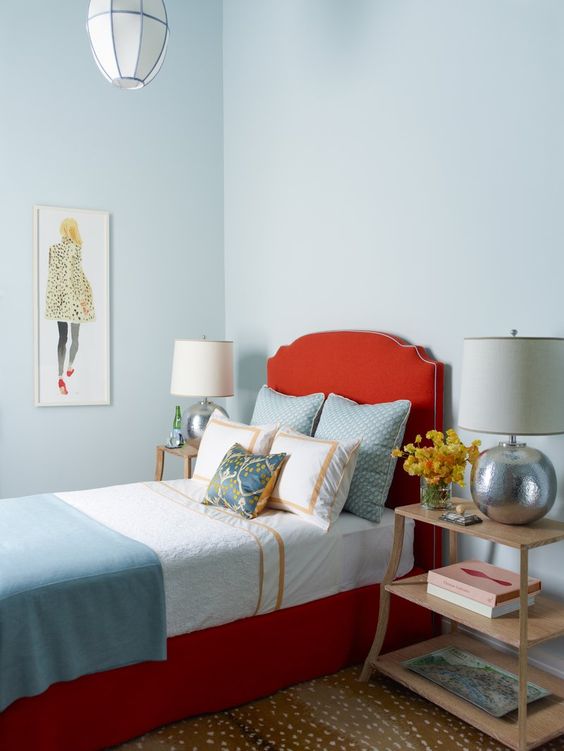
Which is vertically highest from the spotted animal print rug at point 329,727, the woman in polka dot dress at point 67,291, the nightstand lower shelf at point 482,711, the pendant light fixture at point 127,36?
the pendant light fixture at point 127,36

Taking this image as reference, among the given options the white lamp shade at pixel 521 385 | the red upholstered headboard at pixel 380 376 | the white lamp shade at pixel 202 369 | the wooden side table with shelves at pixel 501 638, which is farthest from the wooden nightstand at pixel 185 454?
the white lamp shade at pixel 521 385

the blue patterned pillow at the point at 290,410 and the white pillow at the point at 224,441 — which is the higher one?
the blue patterned pillow at the point at 290,410

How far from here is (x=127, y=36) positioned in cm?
243

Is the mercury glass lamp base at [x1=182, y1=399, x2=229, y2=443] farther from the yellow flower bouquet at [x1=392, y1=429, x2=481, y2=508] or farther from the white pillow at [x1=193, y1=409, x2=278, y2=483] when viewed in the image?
the yellow flower bouquet at [x1=392, y1=429, x2=481, y2=508]

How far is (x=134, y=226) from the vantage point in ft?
13.7

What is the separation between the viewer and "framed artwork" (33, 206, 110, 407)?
391cm

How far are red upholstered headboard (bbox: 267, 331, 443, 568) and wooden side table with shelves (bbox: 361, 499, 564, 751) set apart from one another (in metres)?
0.33

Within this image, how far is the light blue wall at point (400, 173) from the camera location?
2.41m

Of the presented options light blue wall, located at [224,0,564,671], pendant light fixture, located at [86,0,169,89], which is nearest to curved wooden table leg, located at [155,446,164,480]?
light blue wall, located at [224,0,564,671]

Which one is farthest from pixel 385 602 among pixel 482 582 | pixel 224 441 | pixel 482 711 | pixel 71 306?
pixel 71 306

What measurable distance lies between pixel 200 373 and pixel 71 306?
91 cm

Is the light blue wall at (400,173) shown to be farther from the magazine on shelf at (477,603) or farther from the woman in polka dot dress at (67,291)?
the woman in polka dot dress at (67,291)

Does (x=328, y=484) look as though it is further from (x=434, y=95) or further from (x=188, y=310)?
(x=188, y=310)

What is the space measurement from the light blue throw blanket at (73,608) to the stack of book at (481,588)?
0.93m
